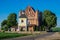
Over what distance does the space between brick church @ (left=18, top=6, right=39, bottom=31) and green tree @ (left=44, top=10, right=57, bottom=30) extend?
523cm

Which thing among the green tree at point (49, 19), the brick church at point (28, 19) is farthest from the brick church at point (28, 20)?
the green tree at point (49, 19)

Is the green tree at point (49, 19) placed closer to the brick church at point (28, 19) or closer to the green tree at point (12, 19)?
the brick church at point (28, 19)

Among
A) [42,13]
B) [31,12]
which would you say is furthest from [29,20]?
[42,13]

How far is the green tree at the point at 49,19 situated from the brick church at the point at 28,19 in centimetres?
523

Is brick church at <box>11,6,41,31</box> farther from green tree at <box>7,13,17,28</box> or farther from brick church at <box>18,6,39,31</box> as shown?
green tree at <box>7,13,17,28</box>

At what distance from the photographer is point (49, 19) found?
98438 mm

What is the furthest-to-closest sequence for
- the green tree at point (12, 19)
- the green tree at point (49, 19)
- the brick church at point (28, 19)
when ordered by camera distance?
the green tree at point (12, 19)
the green tree at point (49, 19)
the brick church at point (28, 19)

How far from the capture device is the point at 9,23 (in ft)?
336

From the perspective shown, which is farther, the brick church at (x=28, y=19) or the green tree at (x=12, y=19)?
the green tree at (x=12, y=19)

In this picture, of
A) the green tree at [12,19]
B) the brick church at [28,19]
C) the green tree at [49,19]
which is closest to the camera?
the brick church at [28,19]

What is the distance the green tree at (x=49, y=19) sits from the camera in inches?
3883

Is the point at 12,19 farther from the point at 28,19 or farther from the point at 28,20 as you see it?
the point at 28,20

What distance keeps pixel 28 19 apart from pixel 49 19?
919 cm

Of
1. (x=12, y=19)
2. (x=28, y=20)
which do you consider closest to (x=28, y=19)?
(x=28, y=20)
